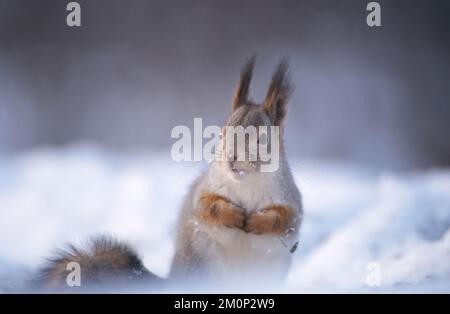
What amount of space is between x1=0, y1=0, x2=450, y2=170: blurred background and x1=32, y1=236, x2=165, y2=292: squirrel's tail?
1.79 ft

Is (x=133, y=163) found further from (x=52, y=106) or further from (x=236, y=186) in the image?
(x=236, y=186)

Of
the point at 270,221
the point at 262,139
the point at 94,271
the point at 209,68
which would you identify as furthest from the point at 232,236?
the point at 209,68

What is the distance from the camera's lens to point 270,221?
2639mm

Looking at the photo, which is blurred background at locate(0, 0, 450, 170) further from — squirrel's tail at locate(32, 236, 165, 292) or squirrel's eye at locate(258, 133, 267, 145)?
squirrel's tail at locate(32, 236, 165, 292)

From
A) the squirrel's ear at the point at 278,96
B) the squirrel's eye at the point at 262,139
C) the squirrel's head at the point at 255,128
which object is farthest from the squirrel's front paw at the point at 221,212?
the squirrel's ear at the point at 278,96

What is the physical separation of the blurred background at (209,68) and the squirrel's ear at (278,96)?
0.75 feet

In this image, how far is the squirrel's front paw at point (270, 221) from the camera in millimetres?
2641

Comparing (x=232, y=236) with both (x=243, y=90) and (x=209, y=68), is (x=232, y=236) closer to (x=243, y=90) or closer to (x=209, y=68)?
(x=243, y=90)

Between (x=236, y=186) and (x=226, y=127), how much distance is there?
0.75 feet

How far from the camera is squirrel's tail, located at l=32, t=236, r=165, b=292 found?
2648 mm

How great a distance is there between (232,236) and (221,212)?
0.10 metres

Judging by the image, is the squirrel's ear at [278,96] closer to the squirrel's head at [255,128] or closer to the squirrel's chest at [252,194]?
the squirrel's head at [255,128]

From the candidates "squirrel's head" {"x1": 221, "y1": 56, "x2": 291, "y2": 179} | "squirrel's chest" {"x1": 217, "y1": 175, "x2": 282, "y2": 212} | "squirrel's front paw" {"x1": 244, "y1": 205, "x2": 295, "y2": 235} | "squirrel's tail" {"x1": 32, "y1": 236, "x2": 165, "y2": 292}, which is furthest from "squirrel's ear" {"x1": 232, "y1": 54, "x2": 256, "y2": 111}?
"squirrel's tail" {"x1": 32, "y1": 236, "x2": 165, "y2": 292}

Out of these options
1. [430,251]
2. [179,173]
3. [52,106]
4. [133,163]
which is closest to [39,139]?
[52,106]
